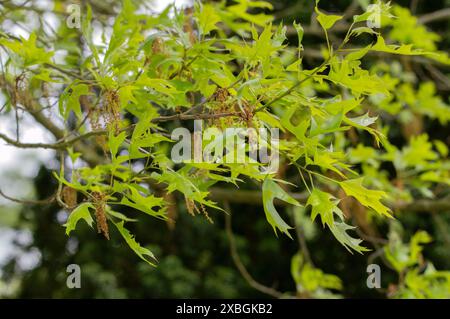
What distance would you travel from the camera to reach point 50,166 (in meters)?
4.31

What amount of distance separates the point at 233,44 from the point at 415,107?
1.73 meters

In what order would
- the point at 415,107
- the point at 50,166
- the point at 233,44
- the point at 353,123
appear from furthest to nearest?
the point at 50,166, the point at 415,107, the point at 233,44, the point at 353,123

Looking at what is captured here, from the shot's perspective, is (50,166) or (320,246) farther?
(50,166)

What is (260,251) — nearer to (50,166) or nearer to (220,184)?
(220,184)

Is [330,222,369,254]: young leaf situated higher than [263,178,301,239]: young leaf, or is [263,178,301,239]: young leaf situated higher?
[263,178,301,239]: young leaf

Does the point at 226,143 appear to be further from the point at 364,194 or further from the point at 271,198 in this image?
the point at 364,194

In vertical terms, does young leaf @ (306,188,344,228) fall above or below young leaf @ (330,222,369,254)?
above

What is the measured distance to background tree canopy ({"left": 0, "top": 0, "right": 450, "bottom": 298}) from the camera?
1.09m

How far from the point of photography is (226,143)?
1026 millimetres

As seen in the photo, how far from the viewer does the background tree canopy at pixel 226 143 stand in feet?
3.59

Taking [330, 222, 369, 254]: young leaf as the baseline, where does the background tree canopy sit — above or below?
above

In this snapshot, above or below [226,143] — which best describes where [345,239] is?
below

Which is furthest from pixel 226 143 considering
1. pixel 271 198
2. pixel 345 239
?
pixel 345 239
